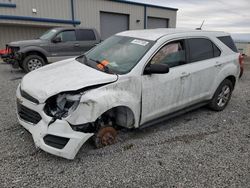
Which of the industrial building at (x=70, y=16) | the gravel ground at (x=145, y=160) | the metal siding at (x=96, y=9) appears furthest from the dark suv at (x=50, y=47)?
the metal siding at (x=96, y=9)

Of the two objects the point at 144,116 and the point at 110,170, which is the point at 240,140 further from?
the point at 110,170

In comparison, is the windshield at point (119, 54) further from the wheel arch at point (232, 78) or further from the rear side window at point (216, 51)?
the wheel arch at point (232, 78)

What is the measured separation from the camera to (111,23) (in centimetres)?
1891

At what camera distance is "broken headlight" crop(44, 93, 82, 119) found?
8.95ft

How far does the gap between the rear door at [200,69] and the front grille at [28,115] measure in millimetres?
2497

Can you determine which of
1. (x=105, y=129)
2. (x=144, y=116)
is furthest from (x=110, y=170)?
(x=144, y=116)

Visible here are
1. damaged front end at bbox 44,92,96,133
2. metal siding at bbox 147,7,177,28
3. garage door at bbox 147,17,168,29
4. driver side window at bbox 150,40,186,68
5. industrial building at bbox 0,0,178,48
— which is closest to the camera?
damaged front end at bbox 44,92,96,133

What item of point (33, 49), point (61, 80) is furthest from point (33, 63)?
point (61, 80)

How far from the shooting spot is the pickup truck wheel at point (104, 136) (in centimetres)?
316

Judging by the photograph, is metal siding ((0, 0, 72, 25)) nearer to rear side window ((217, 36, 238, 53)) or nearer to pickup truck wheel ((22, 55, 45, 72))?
A: pickup truck wheel ((22, 55, 45, 72))

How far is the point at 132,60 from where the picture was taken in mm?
3369

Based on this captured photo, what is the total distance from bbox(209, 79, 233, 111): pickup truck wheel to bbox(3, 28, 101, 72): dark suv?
21.3 ft

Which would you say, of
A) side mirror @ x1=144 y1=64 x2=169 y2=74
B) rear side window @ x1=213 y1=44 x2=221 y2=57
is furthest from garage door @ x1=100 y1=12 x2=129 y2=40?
side mirror @ x1=144 y1=64 x2=169 y2=74

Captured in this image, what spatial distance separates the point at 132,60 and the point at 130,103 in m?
0.70
